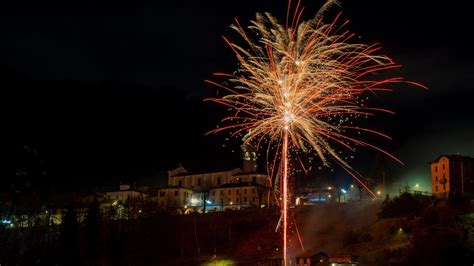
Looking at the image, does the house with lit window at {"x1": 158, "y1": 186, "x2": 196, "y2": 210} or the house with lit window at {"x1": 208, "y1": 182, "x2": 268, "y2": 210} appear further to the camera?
the house with lit window at {"x1": 158, "y1": 186, "x2": 196, "y2": 210}

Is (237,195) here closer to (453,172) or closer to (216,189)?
(216,189)

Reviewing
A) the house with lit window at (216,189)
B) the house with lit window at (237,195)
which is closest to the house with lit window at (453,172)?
the house with lit window at (216,189)

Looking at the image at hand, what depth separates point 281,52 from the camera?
29.6m

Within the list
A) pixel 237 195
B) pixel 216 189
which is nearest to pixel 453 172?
pixel 237 195

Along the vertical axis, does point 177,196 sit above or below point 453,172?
below

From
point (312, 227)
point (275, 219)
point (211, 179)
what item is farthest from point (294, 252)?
point (211, 179)

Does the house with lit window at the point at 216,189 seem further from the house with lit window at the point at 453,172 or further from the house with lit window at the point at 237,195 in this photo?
the house with lit window at the point at 453,172

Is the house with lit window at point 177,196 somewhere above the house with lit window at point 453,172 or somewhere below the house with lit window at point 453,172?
below

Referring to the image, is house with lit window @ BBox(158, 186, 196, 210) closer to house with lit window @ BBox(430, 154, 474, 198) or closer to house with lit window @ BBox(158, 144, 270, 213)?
house with lit window @ BBox(158, 144, 270, 213)

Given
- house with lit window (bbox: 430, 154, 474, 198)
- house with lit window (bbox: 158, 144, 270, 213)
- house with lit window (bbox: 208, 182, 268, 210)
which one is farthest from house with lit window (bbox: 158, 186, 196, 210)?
house with lit window (bbox: 430, 154, 474, 198)

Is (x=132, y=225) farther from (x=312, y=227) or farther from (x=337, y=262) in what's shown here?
(x=337, y=262)

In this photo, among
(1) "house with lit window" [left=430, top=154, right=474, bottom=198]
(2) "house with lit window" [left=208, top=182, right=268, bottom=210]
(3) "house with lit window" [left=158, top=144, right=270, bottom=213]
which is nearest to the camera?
(1) "house with lit window" [left=430, top=154, right=474, bottom=198]

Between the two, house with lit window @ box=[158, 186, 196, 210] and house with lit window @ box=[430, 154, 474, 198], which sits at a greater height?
house with lit window @ box=[430, 154, 474, 198]

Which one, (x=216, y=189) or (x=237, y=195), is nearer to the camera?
(x=237, y=195)
